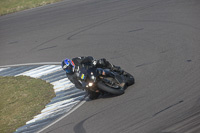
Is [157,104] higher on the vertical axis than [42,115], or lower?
Result: higher

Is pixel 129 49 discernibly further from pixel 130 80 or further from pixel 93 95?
pixel 93 95

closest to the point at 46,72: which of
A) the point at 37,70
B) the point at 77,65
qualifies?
the point at 37,70

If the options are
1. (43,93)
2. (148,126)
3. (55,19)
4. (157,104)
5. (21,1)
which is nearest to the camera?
(148,126)

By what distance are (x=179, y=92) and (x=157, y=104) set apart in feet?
2.76

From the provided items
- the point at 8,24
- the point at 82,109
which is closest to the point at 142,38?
the point at 82,109

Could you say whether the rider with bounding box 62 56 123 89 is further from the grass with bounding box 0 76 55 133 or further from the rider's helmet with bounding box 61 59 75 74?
the grass with bounding box 0 76 55 133

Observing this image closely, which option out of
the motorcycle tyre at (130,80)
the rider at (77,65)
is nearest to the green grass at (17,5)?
the rider at (77,65)

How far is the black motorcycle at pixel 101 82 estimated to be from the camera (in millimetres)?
9406

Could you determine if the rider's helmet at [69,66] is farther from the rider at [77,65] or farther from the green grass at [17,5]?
the green grass at [17,5]

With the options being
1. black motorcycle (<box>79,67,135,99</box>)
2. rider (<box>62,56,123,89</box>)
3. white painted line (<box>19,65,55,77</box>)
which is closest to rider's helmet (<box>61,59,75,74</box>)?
rider (<box>62,56,123,89</box>)

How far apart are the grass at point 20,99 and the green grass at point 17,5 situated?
12.2 m

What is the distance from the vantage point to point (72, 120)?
911 cm

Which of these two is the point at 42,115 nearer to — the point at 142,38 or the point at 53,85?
the point at 53,85

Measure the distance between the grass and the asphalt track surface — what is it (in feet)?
5.79
